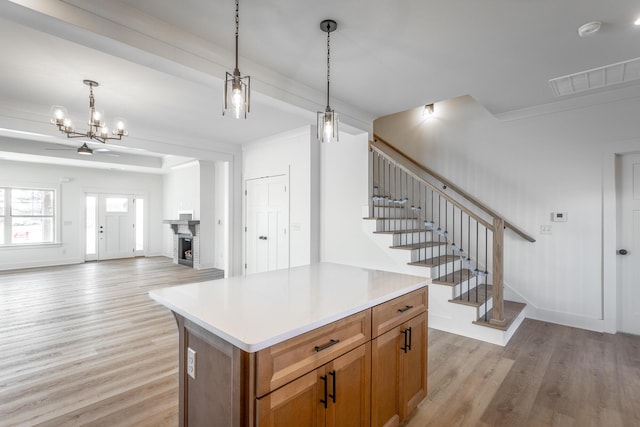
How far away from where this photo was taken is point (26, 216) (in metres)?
7.83

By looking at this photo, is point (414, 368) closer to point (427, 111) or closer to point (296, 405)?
point (296, 405)

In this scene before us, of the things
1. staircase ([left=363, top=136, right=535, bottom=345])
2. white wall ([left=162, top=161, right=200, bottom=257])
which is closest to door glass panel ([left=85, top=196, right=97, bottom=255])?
white wall ([left=162, top=161, right=200, bottom=257])

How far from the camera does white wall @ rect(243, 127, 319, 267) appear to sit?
4.82 m

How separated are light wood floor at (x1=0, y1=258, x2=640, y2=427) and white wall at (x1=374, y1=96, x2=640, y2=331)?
0.43 m

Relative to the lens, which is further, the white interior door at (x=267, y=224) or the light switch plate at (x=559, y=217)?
the white interior door at (x=267, y=224)

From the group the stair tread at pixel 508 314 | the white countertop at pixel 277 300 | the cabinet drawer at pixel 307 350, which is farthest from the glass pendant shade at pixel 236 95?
the stair tread at pixel 508 314

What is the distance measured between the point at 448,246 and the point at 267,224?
303 cm

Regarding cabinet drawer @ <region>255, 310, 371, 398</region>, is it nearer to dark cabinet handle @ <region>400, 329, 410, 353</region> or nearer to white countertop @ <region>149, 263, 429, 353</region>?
white countertop @ <region>149, 263, 429, 353</region>

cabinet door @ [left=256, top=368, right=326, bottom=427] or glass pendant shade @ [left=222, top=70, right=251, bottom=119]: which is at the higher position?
glass pendant shade @ [left=222, top=70, right=251, bottom=119]

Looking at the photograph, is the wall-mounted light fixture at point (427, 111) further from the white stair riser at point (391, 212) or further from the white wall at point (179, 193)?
the white wall at point (179, 193)

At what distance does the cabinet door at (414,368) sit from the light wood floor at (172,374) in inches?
6.5

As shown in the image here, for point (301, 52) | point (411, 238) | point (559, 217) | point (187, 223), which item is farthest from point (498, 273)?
point (187, 223)

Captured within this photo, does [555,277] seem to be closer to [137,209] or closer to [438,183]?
[438,183]

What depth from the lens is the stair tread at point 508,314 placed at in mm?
3248
